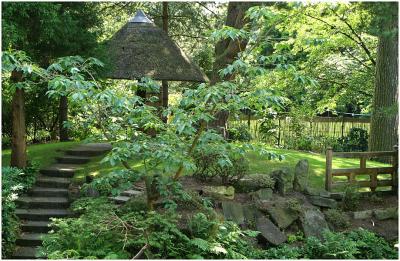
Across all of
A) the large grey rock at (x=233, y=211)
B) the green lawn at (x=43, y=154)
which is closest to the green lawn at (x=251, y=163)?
the green lawn at (x=43, y=154)

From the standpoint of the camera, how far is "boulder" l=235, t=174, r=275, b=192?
9406 mm

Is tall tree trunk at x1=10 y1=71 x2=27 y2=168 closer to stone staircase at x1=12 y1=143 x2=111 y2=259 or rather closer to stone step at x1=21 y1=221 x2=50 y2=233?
stone staircase at x1=12 y1=143 x2=111 y2=259

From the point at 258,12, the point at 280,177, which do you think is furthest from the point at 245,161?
the point at 258,12

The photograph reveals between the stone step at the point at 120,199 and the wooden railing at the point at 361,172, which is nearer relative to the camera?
the stone step at the point at 120,199

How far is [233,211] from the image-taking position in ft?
28.2

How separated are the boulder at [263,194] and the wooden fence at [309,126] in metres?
7.97

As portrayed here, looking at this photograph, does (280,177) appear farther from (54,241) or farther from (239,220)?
(54,241)

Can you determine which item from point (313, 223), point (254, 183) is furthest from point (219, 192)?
point (313, 223)

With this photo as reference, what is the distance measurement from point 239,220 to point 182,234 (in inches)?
61.5

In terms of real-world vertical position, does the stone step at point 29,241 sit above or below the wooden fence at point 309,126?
below

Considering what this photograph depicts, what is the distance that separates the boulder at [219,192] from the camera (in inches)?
352

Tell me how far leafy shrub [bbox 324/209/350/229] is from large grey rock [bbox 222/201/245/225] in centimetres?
172

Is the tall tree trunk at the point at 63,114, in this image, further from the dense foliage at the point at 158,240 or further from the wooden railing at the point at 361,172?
the wooden railing at the point at 361,172

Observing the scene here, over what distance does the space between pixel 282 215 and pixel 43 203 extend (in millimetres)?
4449
